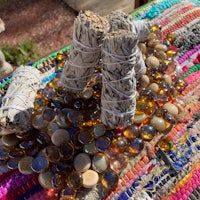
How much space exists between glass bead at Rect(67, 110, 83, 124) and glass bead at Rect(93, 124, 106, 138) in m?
0.06

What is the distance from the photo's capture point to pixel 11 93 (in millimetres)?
1285

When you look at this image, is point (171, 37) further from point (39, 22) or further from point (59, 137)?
point (39, 22)

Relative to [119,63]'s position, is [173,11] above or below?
below

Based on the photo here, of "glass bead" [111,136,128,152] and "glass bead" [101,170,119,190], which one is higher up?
"glass bead" [111,136,128,152]

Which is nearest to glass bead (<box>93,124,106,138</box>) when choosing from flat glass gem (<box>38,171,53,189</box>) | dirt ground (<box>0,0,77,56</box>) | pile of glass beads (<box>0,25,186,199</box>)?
pile of glass beads (<box>0,25,186,199</box>)

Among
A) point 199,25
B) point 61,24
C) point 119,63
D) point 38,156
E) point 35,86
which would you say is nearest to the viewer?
point 119,63

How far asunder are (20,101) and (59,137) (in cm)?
19

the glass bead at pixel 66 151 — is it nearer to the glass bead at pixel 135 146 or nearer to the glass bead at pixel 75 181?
the glass bead at pixel 75 181

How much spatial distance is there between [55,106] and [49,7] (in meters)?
2.28

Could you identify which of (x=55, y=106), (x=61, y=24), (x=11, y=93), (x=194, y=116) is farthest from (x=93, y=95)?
(x=61, y=24)

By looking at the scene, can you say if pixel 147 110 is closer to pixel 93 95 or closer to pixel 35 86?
pixel 93 95

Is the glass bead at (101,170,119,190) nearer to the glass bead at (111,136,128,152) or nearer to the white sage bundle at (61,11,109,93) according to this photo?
the glass bead at (111,136,128,152)

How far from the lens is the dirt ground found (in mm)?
3109

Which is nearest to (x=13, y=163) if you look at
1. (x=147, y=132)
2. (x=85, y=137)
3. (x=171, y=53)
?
(x=85, y=137)
